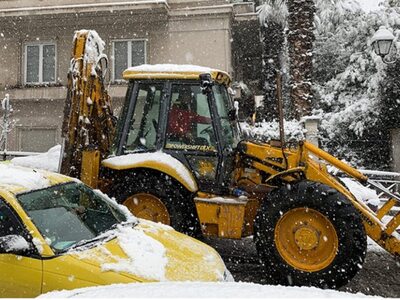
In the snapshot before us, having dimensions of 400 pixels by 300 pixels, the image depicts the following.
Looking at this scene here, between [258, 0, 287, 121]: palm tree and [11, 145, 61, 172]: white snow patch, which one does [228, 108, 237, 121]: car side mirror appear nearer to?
[11, 145, 61, 172]: white snow patch

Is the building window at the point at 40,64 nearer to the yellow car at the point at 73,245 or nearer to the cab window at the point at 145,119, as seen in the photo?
the cab window at the point at 145,119

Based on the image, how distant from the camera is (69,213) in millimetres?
4391

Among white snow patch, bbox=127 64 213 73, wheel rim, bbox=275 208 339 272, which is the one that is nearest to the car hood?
wheel rim, bbox=275 208 339 272

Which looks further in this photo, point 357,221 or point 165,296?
point 357,221

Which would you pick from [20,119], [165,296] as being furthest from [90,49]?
[20,119]

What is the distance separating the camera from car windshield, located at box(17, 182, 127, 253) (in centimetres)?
399

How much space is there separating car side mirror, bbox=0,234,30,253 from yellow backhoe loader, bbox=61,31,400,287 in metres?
2.76

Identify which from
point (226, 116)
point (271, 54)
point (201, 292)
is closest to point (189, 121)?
point (226, 116)

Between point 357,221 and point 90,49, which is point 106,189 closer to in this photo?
point 90,49

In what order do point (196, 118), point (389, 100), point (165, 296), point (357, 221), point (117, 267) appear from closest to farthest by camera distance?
1. point (165, 296)
2. point (117, 267)
3. point (357, 221)
4. point (196, 118)
5. point (389, 100)

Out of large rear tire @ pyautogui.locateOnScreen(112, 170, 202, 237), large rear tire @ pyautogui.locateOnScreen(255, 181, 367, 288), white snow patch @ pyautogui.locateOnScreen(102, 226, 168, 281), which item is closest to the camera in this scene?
white snow patch @ pyautogui.locateOnScreen(102, 226, 168, 281)

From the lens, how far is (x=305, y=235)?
554 centimetres

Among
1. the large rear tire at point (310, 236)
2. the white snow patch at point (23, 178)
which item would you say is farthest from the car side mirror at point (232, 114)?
the white snow patch at point (23, 178)

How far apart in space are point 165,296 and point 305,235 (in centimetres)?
340
